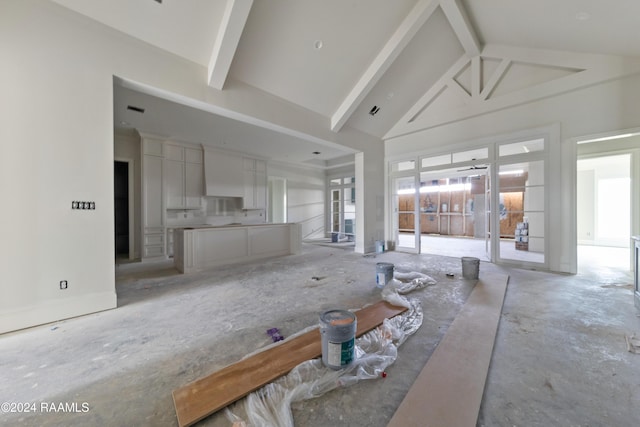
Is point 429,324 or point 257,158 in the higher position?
point 257,158

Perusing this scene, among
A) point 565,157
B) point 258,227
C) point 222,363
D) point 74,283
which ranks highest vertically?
point 565,157

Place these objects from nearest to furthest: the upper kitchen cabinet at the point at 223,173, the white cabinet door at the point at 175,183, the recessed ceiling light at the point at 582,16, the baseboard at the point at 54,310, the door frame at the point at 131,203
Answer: the baseboard at the point at 54,310 → the recessed ceiling light at the point at 582,16 → the door frame at the point at 131,203 → the white cabinet door at the point at 175,183 → the upper kitchen cabinet at the point at 223,173

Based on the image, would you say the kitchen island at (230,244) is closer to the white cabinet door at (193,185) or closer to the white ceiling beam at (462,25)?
the white cabinet door at (193,185)

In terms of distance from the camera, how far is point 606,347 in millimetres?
2047

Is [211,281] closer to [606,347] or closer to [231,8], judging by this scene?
[231,8]

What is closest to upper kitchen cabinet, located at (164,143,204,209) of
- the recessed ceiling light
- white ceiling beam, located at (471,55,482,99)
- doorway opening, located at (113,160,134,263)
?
doorway opening, located at (113,160,134,263)

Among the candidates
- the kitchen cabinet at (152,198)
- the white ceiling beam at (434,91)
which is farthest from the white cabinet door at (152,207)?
the white ceiling beam at (434,91)

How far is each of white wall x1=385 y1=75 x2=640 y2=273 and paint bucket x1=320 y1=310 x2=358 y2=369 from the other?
5017 millimetres

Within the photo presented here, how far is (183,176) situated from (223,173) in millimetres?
1075

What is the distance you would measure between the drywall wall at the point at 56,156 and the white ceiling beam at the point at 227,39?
84 cm

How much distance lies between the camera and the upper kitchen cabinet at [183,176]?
251 inches

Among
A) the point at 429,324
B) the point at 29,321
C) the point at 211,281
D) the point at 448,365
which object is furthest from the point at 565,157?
the point at 29,321

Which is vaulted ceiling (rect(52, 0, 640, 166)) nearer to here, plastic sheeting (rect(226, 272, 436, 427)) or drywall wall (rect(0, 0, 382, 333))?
drywall wall (rect(0, 0, 382, 333))

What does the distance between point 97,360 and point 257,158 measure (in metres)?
7.02
